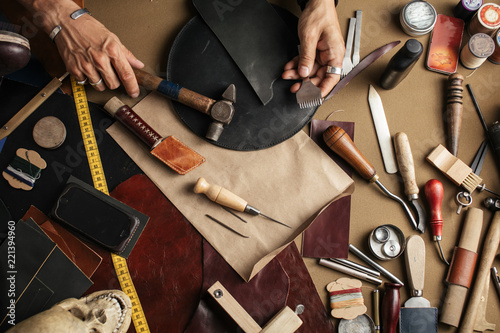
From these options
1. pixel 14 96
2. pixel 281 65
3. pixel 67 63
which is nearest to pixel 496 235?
pixel 281 65

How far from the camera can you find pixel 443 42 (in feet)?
6.84

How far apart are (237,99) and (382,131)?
801 mm

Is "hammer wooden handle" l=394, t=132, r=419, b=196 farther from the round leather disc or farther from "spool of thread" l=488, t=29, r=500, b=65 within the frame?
"spool of thread" l=488, t=29, r=500, b=65

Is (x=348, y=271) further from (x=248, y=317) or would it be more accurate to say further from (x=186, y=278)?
(x=186, y=278)

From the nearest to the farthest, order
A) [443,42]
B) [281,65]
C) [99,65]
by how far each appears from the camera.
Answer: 1. [99,65]
2. [281,65]
3. [443,42]

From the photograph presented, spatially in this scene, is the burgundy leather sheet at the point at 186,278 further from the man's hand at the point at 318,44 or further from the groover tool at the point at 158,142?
the man's hand at the point at 318,44

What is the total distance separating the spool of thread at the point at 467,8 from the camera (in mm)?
2047

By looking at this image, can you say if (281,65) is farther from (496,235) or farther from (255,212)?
(496,235)

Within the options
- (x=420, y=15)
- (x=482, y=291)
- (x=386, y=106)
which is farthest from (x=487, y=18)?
(x=482, y=291)

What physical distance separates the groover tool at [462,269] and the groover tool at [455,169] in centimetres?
13

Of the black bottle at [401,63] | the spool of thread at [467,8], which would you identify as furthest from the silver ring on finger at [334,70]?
the spool of thread at [467,8]

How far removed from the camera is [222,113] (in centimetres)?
178

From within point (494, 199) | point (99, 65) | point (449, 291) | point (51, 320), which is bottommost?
point (449, 291)

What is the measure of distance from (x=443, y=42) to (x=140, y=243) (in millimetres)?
1988
